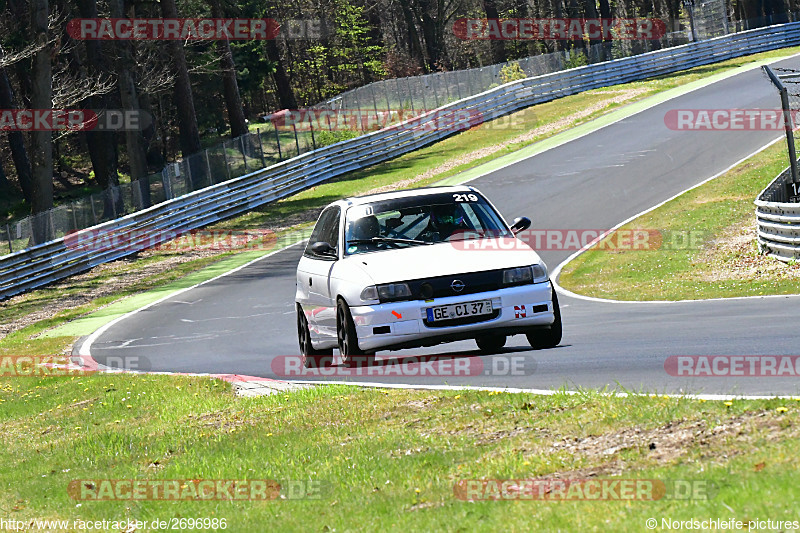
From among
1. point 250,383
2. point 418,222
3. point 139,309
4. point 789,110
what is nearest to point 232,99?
point 139,309

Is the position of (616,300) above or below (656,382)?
below

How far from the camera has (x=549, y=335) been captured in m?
11.2

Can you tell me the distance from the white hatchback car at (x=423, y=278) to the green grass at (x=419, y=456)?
0.68 m

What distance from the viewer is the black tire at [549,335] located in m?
11.0

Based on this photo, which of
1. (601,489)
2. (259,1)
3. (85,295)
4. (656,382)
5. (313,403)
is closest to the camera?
(601,489)

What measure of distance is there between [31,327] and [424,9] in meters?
52.5

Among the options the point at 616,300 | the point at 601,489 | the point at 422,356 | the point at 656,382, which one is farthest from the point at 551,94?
the point at 601,489

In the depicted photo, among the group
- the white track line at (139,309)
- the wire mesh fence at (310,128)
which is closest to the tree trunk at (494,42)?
the wire mesh fence at (310,128)

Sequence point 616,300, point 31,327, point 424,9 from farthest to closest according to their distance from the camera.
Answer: point 424,9, point 31,327, point 616,300

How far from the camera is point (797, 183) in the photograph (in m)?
21.9

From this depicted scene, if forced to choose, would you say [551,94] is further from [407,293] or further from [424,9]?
[407,293]

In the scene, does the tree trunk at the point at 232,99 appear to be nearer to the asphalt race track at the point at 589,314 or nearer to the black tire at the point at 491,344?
the asphalt race track at the point at 589,314

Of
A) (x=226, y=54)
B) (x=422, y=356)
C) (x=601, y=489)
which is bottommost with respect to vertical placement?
(x=422, y=356)

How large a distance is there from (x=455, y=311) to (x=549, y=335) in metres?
1.28
